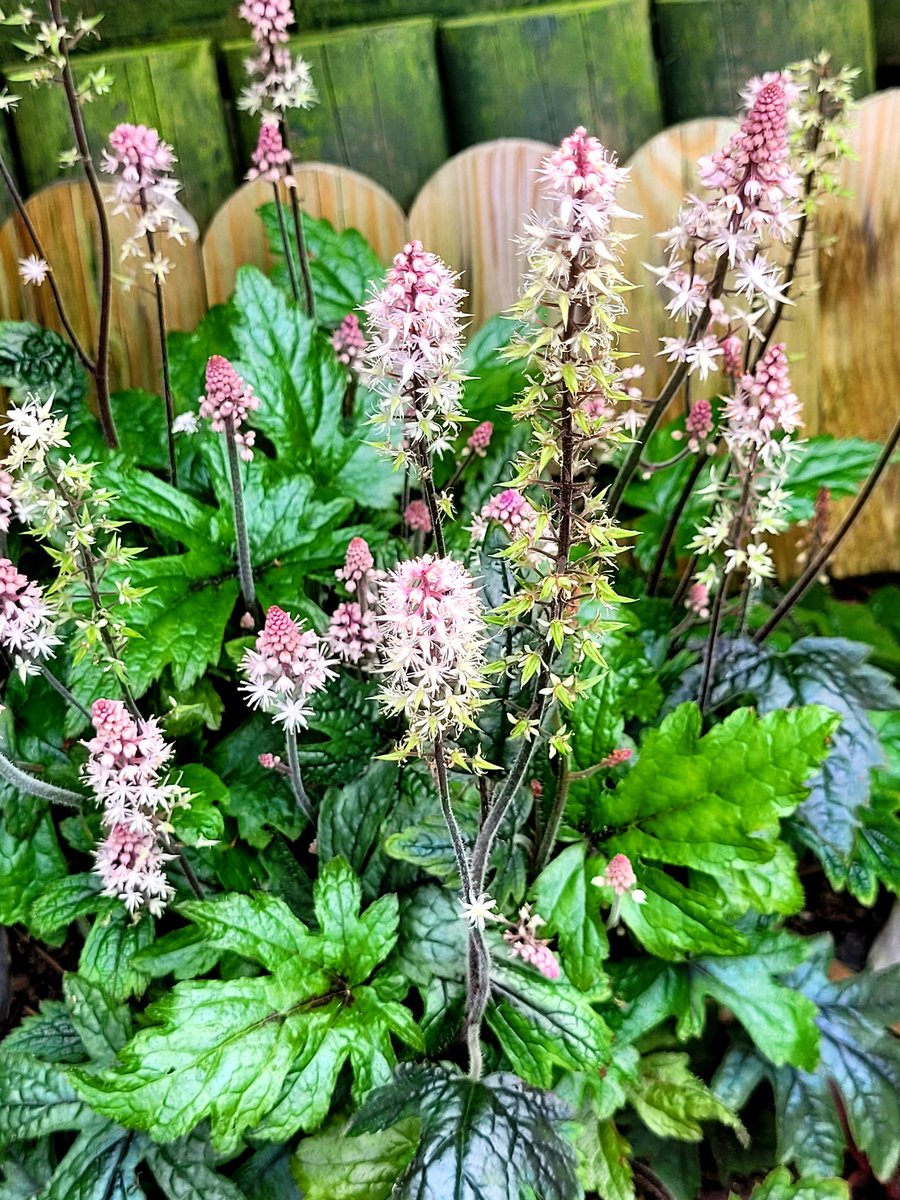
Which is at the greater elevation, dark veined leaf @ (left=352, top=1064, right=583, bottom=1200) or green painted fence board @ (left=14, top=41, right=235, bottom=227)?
green painted fence board @ (left=14, top=41, right=235, bottom=227)

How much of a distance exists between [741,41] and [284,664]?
1816mm

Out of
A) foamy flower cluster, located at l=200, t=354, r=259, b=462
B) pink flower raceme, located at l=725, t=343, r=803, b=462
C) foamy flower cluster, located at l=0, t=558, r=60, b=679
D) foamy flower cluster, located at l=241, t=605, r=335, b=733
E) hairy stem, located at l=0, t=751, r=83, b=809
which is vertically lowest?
hairy stem, located at l=0, t=751, r=83, b=809

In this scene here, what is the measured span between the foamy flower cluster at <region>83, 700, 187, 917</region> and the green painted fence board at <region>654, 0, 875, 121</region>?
1869mm

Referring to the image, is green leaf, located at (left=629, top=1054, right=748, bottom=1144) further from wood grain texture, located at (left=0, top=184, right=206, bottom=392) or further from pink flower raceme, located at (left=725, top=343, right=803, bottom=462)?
wood grain texture, located at (left=0, top=184, right=206, bottom=392)

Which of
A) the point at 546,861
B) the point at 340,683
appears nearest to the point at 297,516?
the point at 340,683

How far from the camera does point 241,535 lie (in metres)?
1.55

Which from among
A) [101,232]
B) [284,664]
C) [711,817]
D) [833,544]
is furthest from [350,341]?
[711,817]

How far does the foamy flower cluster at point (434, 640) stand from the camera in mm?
795

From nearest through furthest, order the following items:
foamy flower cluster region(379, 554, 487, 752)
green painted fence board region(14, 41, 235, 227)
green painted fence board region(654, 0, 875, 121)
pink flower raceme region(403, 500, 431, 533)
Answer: foamy flower cluster region(379, 554, 487, 752), pink flower raceme region(403, 500, 431, 533), green painted fence board region(14, 41, 235, 227), green painted fence board region(654, 0, 875, 121)

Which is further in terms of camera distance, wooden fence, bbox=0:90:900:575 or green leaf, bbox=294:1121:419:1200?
wooden fence, bbox=0:90:900:575

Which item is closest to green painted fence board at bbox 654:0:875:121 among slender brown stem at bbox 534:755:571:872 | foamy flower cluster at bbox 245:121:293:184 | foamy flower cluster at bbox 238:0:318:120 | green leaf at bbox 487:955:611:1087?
foamy flower cluster at bbox 238:0:318:120

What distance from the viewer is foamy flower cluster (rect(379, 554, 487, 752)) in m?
0.79

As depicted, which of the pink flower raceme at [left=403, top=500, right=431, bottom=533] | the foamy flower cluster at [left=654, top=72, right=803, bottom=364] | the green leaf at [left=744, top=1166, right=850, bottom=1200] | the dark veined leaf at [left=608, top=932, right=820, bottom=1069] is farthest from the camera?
the pink flower raceme at [left=403, top=500, right=431, bottom=533]

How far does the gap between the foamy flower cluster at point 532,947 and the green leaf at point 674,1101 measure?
31 centimetres
